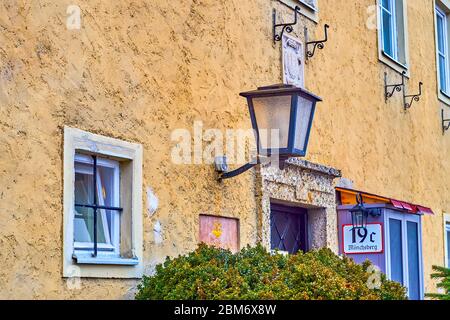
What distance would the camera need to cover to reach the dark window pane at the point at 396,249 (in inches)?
397

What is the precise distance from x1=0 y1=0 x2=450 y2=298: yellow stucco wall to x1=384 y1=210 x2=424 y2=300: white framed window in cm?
59

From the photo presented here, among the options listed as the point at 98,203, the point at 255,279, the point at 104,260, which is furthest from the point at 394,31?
the point at 104,260

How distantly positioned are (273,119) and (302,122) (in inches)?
8.7

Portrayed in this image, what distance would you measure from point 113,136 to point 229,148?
5.08ft

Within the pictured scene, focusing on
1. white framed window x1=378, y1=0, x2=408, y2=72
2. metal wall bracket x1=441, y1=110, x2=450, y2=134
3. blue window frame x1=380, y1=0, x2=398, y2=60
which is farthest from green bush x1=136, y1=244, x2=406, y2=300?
metal wall bracket x1=441, y1=110, x2=450, y2=134

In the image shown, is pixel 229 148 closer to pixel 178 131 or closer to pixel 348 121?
pixel 178 131

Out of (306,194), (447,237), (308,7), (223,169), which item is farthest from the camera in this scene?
(447,237)

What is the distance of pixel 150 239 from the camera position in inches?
272

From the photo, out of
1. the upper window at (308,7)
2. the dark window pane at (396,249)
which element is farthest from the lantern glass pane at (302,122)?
the dark window pane at (396,249)

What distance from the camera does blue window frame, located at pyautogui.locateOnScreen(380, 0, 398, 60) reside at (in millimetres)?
12102

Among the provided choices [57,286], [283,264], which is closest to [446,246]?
[283,264]

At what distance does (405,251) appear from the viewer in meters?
10.5

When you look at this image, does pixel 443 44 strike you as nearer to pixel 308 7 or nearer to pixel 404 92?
pixel 404 92

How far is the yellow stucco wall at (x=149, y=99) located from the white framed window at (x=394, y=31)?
1120mm
